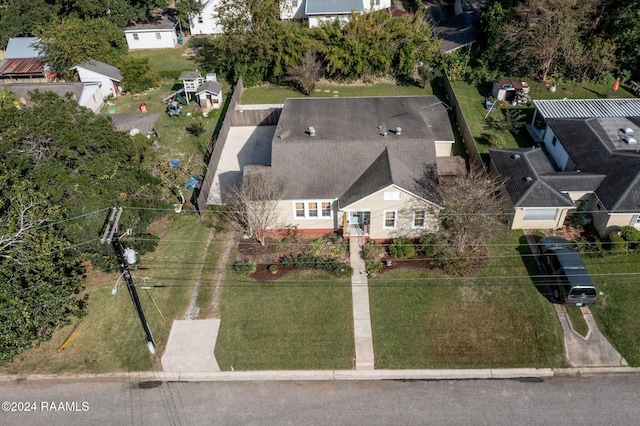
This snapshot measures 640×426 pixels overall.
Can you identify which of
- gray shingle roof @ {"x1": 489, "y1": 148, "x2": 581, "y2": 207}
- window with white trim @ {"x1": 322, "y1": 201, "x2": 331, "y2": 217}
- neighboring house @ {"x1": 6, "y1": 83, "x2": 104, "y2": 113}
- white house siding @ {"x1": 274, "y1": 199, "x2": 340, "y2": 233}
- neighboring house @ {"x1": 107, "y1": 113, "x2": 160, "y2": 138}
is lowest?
white house siding @ {"x1": 274, "y1": 199, "x2": 340, "y2": 233}

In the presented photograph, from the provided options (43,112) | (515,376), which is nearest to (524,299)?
(515,376)

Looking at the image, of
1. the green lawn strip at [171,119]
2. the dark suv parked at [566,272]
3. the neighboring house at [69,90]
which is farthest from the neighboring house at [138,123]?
the dark suv parked at [566,272]

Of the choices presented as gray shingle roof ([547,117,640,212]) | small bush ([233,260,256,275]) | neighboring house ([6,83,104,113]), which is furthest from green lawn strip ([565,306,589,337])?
neighboring house ([6,83,104,113])

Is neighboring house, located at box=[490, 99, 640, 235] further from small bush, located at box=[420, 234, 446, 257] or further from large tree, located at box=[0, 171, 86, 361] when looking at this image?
large tree, located at box=[0, 171, 86, 361]

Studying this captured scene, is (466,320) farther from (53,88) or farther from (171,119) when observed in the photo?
(53,88)

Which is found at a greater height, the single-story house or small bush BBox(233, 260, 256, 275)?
the single-story house

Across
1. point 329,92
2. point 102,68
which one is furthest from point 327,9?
point 102,68
